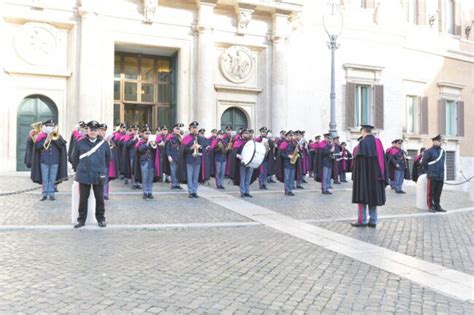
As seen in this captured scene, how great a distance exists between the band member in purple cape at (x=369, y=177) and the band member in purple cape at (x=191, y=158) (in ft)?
17.1

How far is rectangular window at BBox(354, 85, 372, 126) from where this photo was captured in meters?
26.3

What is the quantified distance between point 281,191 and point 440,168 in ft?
18.0

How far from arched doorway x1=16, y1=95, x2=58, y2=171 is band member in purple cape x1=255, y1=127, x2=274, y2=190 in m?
9.95

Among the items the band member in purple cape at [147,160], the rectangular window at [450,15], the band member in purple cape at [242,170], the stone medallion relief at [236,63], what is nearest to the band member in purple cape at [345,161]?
the band member in purple cape at [242,170]

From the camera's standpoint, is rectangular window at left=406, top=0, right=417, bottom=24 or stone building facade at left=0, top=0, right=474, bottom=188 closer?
stone building facade at left=0, top=0, right=474, bottom=188

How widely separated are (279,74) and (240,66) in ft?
6.71

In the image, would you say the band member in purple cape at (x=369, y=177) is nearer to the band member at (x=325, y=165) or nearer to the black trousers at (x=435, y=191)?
the black trousers at (x=435, y=191)

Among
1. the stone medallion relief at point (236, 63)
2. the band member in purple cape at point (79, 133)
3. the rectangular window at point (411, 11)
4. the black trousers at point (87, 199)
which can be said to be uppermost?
the rectangular window at point (411, 11)

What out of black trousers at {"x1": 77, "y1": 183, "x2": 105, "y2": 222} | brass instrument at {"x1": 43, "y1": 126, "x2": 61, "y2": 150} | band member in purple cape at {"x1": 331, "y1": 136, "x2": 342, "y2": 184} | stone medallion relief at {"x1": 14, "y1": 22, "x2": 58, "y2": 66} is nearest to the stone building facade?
stone medallion relief at {"x1": 14, "y1": 22, "x2": 58, "y2": 66}

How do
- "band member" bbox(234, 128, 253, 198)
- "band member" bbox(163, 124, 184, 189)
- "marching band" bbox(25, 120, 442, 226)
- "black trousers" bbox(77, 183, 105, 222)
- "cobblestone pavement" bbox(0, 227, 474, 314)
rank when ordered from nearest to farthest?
"cobblestone pavement" bbox(0, 227, 474, 314)
"black trousers" bbox(77, 183, 105, 222)
"marching band" bbox(25, 120, 442, 226)
"band member" bbox(234, 128, 253, 198)
"band member" bbox(163, 124, 184, 189)

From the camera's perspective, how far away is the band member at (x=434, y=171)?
11375 mm

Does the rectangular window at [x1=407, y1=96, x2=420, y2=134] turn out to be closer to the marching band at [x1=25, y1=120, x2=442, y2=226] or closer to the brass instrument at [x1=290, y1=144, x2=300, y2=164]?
the marching band at [x1=25, y1=120, x2=442, y2=226]

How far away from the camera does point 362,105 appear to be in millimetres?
26609

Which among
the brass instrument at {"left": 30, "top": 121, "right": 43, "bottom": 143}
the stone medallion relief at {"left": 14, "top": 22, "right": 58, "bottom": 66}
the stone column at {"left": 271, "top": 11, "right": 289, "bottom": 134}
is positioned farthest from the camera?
the stone column at {"left": 271, "top": 11, "right": 289, "bottom": 134}
